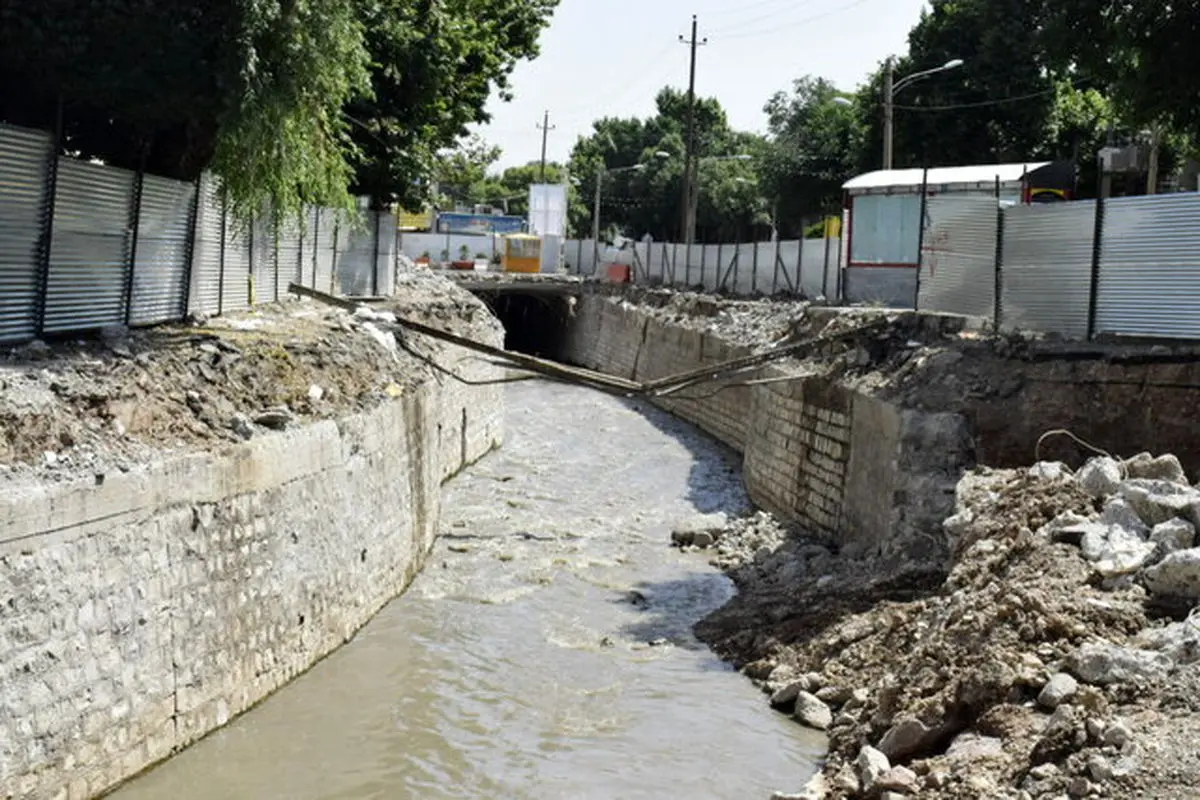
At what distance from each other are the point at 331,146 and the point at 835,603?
7.58 metres

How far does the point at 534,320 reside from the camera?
66.1 metres

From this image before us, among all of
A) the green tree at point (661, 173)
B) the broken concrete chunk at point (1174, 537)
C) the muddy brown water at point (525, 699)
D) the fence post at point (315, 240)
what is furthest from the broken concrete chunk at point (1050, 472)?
the green tree at point (661, 173)

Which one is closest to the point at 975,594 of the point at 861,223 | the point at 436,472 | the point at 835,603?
the point at 835,603

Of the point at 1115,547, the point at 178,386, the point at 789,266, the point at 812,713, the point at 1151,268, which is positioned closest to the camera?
the point at 1115,547

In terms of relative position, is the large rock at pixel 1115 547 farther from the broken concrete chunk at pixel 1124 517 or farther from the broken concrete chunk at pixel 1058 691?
the broken concrete chunk at pixel 1058 691

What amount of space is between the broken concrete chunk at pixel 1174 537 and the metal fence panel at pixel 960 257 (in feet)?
26.2

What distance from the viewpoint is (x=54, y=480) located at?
9.06m

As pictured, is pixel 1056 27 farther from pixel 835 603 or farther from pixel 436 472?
pixel 436 472

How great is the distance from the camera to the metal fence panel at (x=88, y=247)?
1182 centimetres

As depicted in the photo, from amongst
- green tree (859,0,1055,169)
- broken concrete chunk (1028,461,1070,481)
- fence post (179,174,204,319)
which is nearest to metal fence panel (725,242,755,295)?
green tree (859,0,1055,169)

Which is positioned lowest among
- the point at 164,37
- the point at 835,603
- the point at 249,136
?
the point at 835,603

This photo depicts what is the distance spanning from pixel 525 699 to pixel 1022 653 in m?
5.37

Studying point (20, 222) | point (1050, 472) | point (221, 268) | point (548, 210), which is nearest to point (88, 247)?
point (20, 222)

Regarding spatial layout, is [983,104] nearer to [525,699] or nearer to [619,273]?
[619,273]
